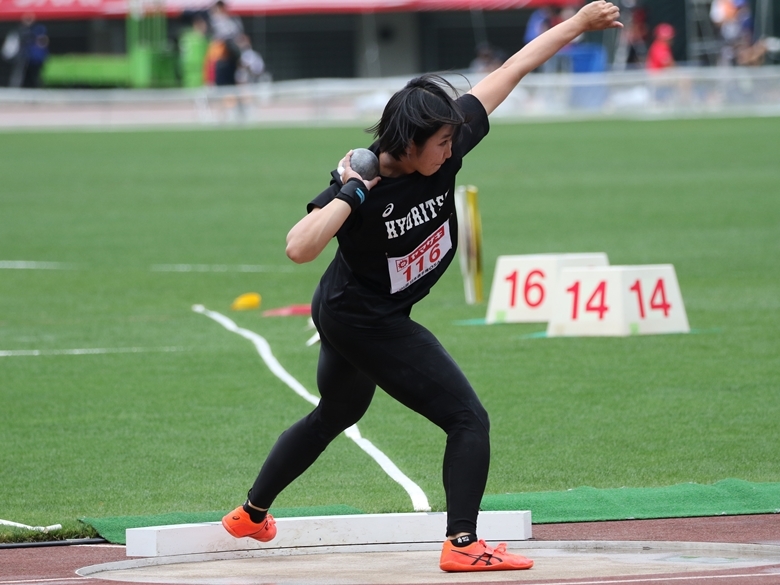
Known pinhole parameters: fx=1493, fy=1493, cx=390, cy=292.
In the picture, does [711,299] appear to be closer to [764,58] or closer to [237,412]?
[237,412]

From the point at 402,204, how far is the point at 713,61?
37.3 m

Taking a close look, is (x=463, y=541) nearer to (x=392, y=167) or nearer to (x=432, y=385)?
(x=432, y=385)

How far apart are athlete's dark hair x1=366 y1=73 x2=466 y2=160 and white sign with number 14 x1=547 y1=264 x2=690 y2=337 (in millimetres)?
5636

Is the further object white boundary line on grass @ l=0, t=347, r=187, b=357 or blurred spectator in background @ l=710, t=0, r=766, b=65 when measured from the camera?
blurred spectator in background @ l=710, t=0, r=766, b=65

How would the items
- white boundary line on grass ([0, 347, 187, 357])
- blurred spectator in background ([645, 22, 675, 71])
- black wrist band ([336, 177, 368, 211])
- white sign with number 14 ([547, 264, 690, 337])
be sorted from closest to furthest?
black wrist band ([336, 177, 368, 211]) < white sign with number 14 ([547, 264, 690, 337]) < white boundary line on grass ([0, 347, 187, 357]) < blurred spectator in background ([645, 22, 675, 71])

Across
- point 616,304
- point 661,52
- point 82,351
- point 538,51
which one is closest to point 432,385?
point 538,51

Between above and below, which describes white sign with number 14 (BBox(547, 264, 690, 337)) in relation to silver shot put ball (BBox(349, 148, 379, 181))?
below

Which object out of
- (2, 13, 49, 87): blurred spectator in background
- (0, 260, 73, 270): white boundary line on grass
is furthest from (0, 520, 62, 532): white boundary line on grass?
(2, 13, 49, 87): blurred spectator in background

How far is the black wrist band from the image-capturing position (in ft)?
15.9

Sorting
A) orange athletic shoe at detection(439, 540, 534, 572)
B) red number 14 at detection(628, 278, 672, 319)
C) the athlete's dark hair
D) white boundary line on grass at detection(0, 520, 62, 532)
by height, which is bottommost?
red number 14 at detection(628, 278, 672, 319)

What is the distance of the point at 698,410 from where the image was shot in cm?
845

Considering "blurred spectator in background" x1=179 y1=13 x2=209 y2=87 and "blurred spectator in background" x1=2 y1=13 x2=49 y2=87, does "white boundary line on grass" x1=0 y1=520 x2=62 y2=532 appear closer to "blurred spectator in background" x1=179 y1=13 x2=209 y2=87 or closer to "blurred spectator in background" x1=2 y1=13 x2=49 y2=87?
"blurred spectator in background" x1=179 y1=13 x2=209 y2=87

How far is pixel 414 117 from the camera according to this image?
4.89 m

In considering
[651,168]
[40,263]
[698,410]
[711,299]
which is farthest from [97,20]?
[698,410]
